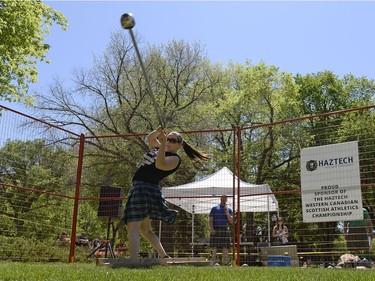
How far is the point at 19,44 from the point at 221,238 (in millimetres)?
9210

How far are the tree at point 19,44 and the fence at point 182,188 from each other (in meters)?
2.67

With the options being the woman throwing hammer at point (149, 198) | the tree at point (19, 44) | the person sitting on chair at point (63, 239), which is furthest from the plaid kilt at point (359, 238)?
the tree at point (19, 44)

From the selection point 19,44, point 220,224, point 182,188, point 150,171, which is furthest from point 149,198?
point 19,44

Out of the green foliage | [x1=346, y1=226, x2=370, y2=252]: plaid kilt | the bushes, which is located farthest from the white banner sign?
the bushes

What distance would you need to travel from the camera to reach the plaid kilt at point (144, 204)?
5489 mm

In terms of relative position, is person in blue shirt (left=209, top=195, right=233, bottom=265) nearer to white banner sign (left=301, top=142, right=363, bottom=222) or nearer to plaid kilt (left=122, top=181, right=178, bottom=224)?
white banner sign (left=301, top=142, right=363, bottom=222)

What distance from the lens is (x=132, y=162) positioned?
2339cm

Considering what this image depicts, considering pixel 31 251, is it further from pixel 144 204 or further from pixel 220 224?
pixel 144 204

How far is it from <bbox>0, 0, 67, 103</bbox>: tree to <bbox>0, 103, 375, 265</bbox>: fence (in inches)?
105

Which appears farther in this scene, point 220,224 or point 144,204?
point 220,224

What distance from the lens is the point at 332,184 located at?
24.7 ft

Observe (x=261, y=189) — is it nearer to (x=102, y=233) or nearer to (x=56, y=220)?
(x=56, y=220)

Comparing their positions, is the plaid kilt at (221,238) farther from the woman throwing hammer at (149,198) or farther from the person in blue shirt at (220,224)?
the woman throwing hammer at (149,198)

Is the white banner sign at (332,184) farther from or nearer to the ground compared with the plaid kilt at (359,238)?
farther from the ground
